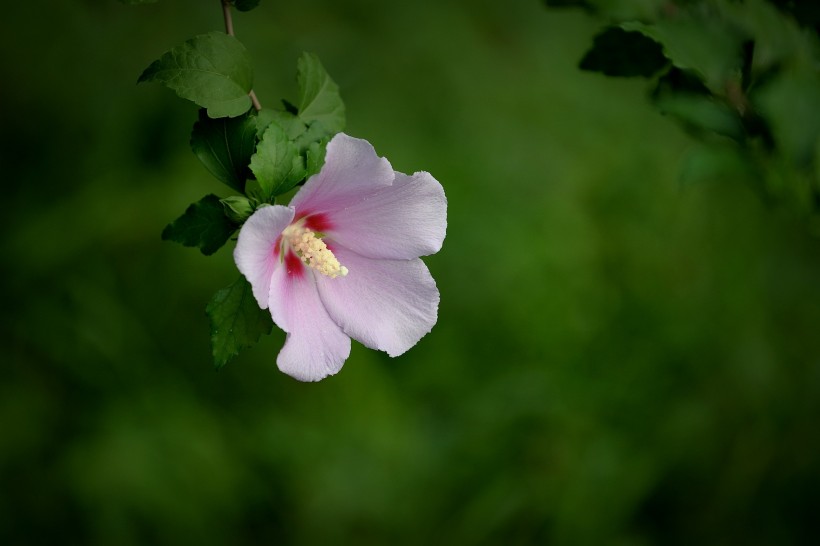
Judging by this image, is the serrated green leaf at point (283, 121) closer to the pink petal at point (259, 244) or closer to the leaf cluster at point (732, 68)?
the pink petal at point (259, 244)

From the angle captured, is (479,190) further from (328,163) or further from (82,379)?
(328,163)

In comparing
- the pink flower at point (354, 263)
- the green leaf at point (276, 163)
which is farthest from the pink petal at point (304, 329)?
the green leaf at point (276, 163)

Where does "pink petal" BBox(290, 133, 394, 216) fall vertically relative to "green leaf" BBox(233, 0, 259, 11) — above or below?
below

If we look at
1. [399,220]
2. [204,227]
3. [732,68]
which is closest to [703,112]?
[732,68]

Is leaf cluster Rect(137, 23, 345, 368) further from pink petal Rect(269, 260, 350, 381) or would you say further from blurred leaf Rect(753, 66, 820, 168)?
blurred leaf Rect(753, 66, 820, 168)

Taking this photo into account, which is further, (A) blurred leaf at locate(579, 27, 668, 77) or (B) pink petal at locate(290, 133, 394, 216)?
(A) blurred leaf at locate(579, 27, 668, 77)

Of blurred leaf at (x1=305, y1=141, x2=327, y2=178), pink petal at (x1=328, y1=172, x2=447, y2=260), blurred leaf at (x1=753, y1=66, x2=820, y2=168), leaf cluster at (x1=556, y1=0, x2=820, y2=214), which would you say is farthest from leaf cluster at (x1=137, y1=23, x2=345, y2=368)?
blurred leaf at (x1=753, y1=66, x2=820, y2=168)

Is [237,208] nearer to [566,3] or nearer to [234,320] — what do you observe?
[234,320]
